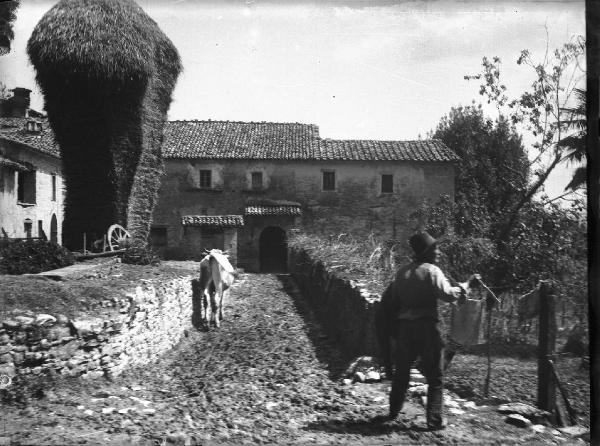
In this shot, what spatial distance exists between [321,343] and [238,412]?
3.35 m

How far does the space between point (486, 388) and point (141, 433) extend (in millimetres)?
3353

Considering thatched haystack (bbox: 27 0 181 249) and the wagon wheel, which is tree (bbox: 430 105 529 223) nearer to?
thatched haystack (bbox: 27 0 181 249)

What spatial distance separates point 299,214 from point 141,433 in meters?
18.7

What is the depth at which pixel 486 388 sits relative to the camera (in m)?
4.91

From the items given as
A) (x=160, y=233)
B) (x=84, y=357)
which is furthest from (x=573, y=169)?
(x=160, y=233)

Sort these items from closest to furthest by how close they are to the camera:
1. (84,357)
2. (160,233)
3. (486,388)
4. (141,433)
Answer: (141,433) < (486,388) < (84,357) < (160,233)

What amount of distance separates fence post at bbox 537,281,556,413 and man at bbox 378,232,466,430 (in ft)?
3.29

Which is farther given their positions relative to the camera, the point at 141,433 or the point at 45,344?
the point at 45,344

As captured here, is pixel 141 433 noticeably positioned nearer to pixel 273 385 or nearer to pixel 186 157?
pixel 273 385

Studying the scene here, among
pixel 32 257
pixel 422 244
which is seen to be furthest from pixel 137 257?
pixel 422 244

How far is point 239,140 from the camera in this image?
2462 centimetres

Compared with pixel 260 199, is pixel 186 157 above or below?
above

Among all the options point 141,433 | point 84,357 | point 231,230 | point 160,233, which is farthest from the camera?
point 160,233

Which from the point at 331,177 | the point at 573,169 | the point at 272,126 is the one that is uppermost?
the point at 272,126
